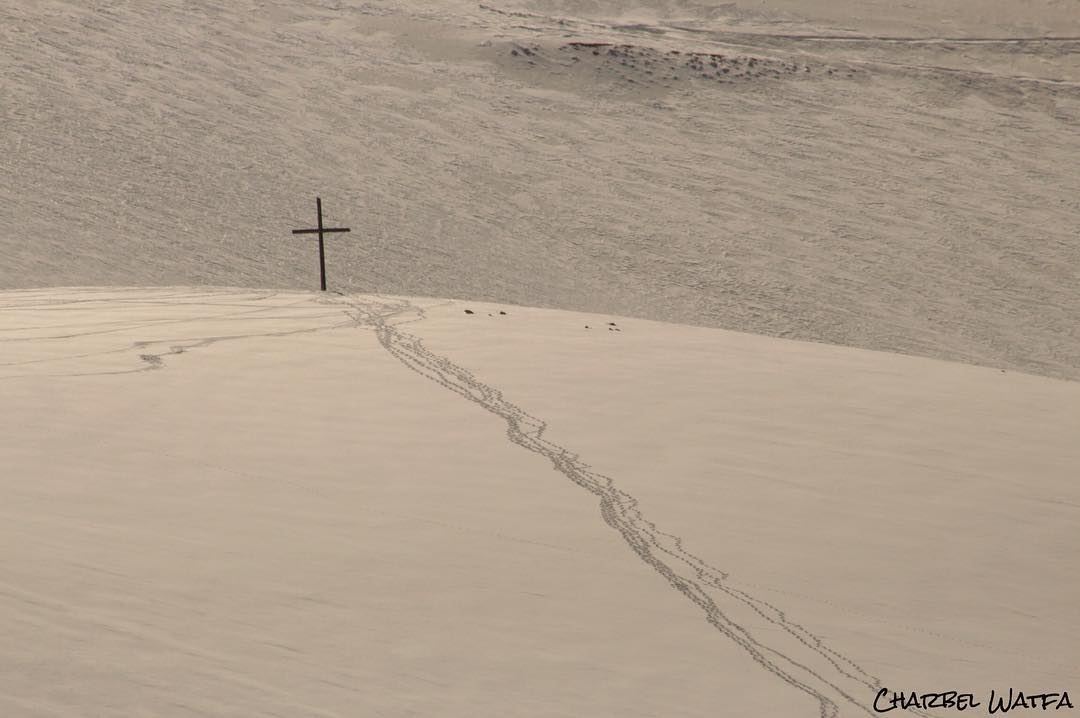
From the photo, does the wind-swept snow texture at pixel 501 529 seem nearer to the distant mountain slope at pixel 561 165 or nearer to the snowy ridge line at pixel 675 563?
the snowy ridge line at pixel 675 563

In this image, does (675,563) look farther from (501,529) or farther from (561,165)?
(561,165)

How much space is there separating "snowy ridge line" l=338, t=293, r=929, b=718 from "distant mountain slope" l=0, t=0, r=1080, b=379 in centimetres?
1614

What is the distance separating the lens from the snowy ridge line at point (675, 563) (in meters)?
5.29

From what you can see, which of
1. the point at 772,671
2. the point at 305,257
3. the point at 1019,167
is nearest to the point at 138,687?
the point at 772,671

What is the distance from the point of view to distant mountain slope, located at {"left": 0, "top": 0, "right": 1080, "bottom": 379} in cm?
2628

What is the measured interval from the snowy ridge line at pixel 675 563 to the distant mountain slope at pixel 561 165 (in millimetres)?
16144

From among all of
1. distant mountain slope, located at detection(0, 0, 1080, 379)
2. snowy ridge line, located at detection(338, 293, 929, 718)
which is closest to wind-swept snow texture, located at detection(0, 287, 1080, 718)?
snowy ridge line, located at detection(338, 293, 929, 718)

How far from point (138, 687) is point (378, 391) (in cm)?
463

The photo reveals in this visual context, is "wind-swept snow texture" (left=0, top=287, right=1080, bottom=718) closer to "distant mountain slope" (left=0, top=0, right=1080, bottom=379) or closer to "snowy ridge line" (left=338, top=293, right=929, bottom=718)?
"snowy ridge line" (left=338, top=293, right=929, bottom=718)

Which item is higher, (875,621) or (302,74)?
(302,74)

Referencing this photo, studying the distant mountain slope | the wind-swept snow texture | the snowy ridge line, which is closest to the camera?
the wind-swept snow texture

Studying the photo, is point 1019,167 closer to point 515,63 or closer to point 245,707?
point 515,63

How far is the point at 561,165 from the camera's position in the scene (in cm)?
3325

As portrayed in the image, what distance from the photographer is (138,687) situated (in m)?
4.36
